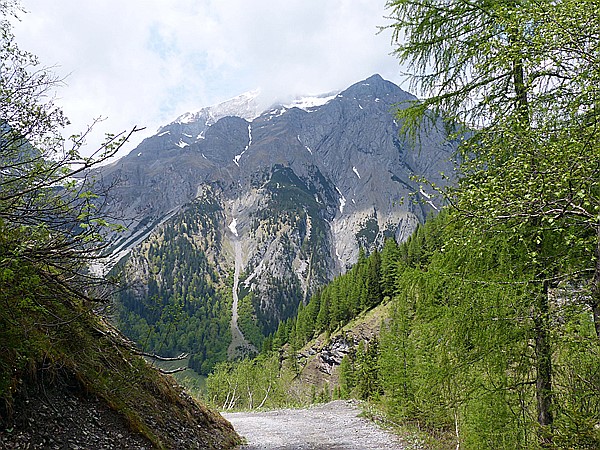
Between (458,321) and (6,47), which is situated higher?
(6,47)

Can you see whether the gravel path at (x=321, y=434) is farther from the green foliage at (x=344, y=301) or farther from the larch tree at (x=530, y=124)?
the green foliage at (x=344, y=301)

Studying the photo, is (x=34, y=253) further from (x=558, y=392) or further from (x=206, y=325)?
(x=206, y=325)

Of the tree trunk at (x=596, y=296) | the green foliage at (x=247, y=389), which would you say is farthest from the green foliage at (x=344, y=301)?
the tree trunk at (x=596, y=296)

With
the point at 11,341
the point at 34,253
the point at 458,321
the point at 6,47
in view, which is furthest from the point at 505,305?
the point at 6,47

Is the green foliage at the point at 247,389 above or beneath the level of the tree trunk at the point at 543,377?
beneath

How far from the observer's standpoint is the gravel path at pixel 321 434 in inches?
655

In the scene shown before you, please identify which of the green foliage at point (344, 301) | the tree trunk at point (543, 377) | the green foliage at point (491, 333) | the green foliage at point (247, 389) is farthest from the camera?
the green foliage at point (344, 301)

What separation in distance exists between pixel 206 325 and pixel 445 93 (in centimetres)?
19545

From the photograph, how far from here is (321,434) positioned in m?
20.2

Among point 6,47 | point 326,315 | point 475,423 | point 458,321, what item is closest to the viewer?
point 6,47

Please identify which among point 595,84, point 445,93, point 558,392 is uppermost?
point 445,93

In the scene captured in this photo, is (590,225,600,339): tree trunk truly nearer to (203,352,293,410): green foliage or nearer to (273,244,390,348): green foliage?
(203,352,293,410): green foliage

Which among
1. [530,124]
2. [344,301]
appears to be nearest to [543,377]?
[530,124]

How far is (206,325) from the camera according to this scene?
192875mm
